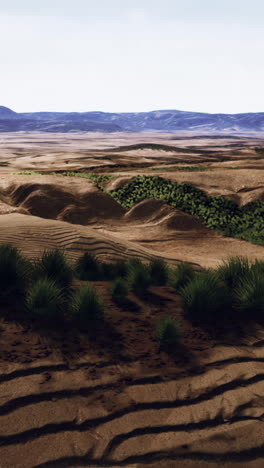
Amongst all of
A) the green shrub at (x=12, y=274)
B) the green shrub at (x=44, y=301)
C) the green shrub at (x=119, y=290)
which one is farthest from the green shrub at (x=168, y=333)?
the green shrub at (x=12, y=274)

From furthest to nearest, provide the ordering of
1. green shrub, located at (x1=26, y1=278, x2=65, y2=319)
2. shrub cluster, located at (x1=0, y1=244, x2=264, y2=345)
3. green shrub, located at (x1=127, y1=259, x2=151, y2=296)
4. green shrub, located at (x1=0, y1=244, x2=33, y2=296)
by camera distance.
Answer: green shrub, located at (x1=127, y1=259, x2=151, y2=296) → green shrub, located at (x1=0, y1=244, x2=33, y2=296) → shrub cluster, located at (x1=0, y1=244, x2=264, y2=345) → green shrub, located at (x1=26, y1=278, x2=65, y2=319)

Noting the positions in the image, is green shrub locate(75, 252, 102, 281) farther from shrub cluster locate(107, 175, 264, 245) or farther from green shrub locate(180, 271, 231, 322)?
shrub cluster locate(107, 175, 264, 245)

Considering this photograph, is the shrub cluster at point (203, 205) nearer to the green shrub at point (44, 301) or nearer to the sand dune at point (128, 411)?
the green shrub at point (44, 301)

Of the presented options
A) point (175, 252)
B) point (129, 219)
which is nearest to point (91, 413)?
point (175, 252)

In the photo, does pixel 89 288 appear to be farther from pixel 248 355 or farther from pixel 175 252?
pixel 175 252

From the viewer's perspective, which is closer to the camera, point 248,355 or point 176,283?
point 248,355

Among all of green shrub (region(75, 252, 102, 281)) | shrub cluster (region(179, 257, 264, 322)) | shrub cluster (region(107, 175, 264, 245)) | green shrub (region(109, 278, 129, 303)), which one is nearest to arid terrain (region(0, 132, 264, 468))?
green shrub (region(109, 278, 129, 303))
